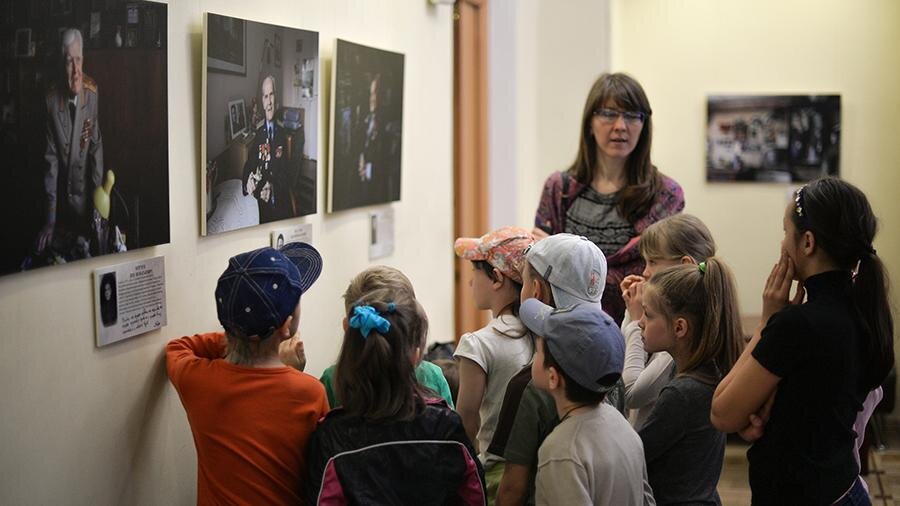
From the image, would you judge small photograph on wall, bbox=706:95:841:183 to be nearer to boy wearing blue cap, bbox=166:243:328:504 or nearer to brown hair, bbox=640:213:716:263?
brown hair, bbox=640:213:716:263

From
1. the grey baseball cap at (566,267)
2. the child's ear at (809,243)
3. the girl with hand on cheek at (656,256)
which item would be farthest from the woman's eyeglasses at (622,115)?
the child's ear at (809,243)

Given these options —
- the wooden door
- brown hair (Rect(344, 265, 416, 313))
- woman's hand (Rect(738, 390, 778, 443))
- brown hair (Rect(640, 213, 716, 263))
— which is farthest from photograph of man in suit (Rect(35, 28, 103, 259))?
the wooden door

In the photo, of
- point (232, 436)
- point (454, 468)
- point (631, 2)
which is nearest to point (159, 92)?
point (232, 436)

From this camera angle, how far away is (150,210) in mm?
2877

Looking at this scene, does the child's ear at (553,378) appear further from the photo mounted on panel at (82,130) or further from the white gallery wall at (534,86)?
the white gallery wall at (534,86)

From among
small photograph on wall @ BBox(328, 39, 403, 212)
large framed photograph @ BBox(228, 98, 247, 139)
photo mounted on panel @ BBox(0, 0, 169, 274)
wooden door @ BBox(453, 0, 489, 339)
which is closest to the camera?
photo mounted on panel @ BBox(0, 0, 169, 274)

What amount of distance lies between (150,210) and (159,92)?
325 mm

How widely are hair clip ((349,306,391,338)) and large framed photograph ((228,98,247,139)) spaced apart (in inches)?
36.9

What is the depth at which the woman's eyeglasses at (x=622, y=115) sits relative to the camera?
4.43 metres

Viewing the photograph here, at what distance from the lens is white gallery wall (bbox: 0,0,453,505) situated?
2.47 metres

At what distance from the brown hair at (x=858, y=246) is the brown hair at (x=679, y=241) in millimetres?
884

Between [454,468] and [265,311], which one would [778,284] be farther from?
[265,311]

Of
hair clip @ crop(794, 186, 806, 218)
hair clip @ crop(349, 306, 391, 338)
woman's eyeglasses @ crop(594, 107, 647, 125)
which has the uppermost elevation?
woman's eyeglasses @ crop(594, 107, 647, 125)

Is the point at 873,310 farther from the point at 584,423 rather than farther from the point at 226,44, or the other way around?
the point at 226,44
